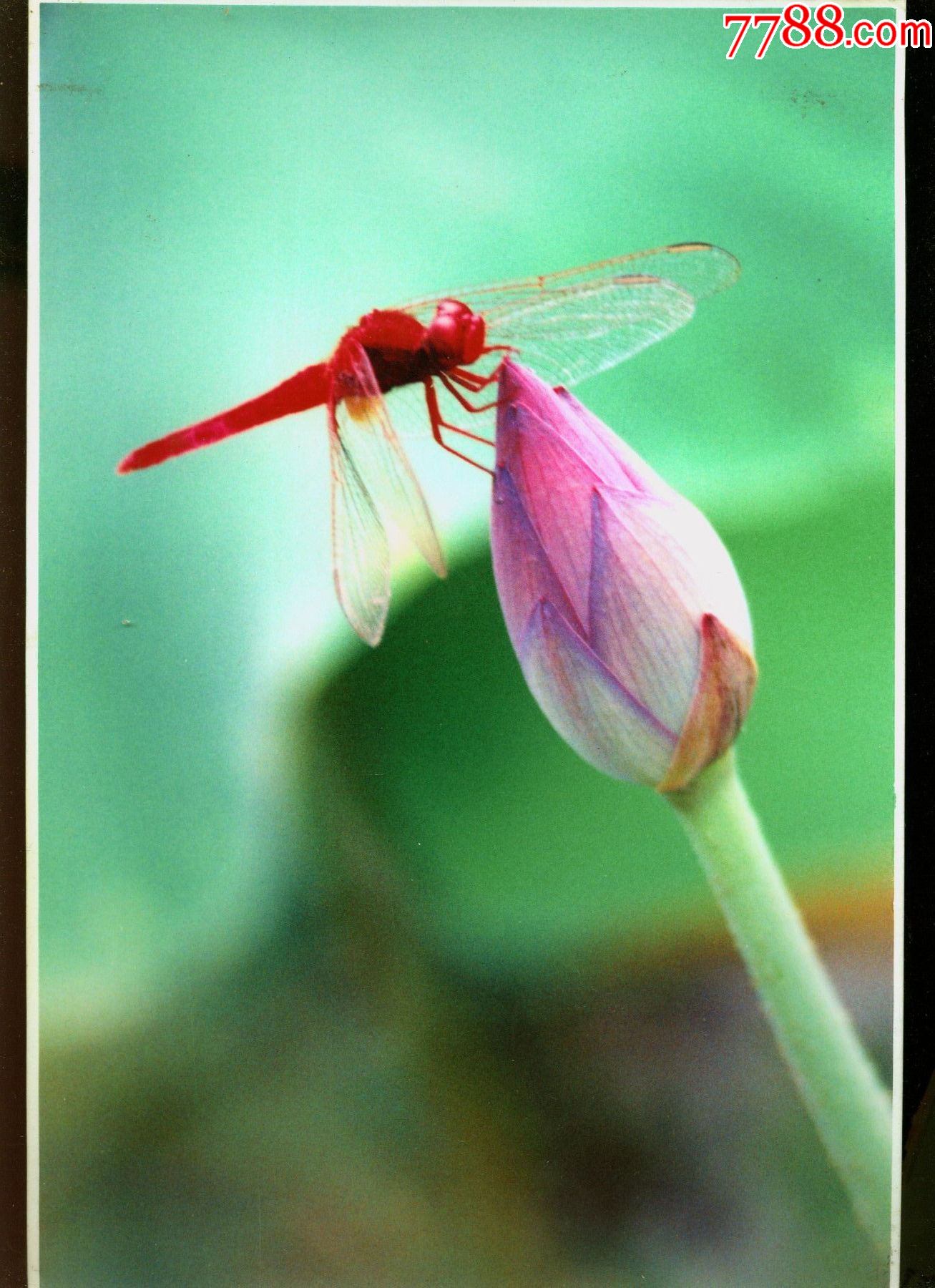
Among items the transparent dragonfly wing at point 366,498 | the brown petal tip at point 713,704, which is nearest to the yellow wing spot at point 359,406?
the transparent dragonfly wing at point 366,498

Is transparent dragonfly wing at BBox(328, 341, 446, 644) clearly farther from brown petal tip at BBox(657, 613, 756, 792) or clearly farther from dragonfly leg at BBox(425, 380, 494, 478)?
brown petal tip at BBox(657, 613, 756, 792)

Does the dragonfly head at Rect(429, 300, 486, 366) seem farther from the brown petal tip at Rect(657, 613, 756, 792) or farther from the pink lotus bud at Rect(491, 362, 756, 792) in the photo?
the brown petal tip at Rect(657, 613, 756, 792)

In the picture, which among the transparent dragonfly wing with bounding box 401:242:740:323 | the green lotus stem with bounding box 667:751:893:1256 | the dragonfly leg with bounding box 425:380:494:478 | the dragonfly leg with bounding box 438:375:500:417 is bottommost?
the green lotus stem with bounding box 667:751:893:1256

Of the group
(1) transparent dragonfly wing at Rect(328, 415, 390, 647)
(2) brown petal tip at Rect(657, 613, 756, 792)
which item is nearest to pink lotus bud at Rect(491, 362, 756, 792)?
(2) brown petal tip at Rect(657, 613, 756, 792)

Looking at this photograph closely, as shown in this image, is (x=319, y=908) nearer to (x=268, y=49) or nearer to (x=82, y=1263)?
(x=82, y=1263)

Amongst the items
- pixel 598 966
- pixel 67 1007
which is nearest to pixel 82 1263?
pixel 67 1007

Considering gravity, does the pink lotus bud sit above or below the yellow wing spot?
below
